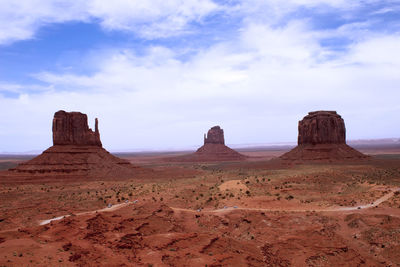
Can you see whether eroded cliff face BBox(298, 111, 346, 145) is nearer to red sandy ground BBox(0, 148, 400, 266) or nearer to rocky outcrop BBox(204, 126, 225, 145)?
red sandy ground BBox(0, 148, 400, 266)

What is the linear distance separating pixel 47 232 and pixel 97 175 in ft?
132

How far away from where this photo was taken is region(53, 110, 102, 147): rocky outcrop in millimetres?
61375

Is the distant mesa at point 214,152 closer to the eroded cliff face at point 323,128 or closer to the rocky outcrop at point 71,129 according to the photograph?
the eroded cliff face at point 323,128

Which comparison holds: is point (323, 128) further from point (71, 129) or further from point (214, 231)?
point (214, 231)

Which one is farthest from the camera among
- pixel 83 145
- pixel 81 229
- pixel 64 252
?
pixel 83 145

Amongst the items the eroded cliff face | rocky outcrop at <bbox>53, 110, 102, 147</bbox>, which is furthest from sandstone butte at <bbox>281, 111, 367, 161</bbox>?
rocky outcrop at <bbox>53, 110, 102, 147</bbox>

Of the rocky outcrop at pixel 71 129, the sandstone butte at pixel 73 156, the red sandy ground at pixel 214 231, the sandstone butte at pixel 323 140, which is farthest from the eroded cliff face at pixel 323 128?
the rocky outcrop at pixel 71 129

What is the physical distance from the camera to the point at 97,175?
5659 cm

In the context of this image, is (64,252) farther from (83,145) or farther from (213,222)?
(83,145)

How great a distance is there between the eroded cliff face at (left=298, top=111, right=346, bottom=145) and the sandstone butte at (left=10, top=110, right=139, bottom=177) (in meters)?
47.6

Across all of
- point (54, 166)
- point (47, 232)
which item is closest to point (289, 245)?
point (47, 232)

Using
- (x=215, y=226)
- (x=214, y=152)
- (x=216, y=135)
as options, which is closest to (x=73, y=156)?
(x=215, y=226)

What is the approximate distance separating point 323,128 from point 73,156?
203 feet

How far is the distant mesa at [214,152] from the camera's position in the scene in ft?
423
